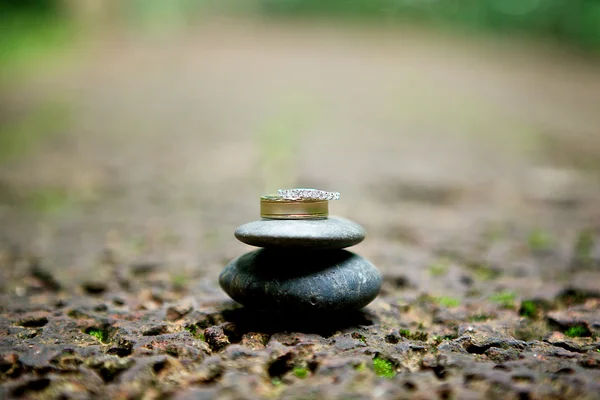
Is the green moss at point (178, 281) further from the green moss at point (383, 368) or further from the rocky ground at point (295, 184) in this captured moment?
the green moss at point (383, 368)

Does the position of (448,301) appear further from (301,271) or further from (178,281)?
(178,281)


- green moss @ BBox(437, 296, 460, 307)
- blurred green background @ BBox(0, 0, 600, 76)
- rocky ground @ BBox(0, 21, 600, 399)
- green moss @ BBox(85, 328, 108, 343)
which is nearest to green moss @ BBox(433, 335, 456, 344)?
rocky ground @ BBox(0, 21, 600, 399)

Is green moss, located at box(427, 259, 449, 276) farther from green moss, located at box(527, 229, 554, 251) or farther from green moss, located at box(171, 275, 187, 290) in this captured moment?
green moss, located at box(171, 275, 187, 290)

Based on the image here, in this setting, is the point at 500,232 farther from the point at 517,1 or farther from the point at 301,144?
the point at 517,1

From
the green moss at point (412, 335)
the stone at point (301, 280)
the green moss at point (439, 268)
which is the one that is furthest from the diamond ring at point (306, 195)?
the green moss at point (439, 268)

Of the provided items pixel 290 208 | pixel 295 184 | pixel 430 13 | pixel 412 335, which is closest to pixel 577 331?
pixel 412 335
